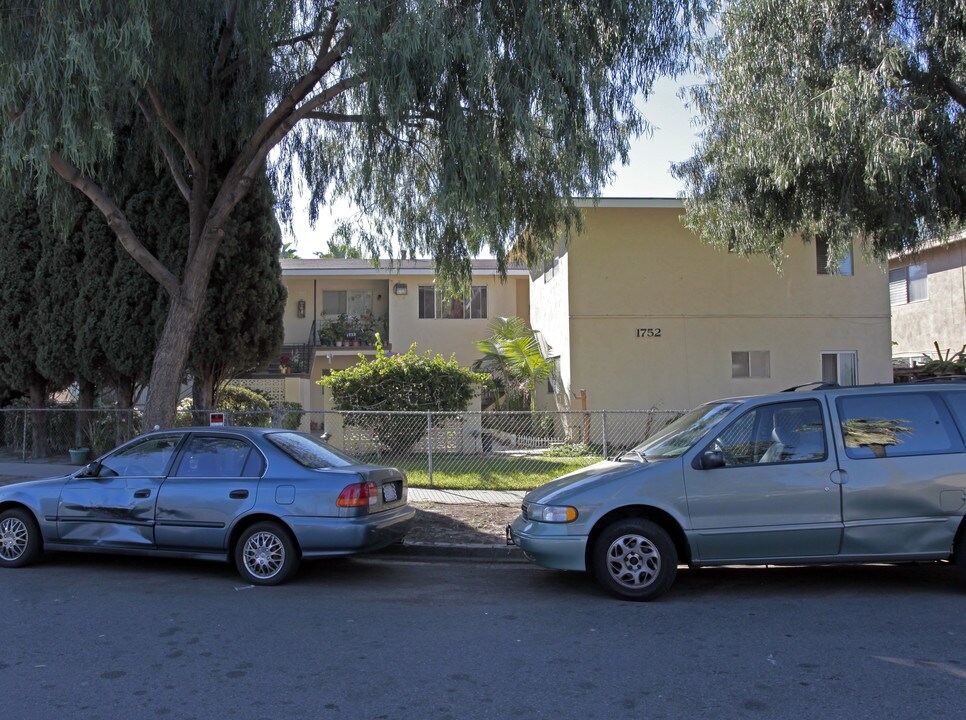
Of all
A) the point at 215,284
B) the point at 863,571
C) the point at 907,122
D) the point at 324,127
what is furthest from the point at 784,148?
the point at 215,284

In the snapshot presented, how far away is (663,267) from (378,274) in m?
9.65

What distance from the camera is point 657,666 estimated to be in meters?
4.72

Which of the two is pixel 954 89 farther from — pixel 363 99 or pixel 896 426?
pixel 363 99

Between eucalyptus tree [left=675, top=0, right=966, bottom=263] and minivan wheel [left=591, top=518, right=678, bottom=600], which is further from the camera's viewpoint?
eucalyptus tree [left=675, top=0, right=966, bottom=263]

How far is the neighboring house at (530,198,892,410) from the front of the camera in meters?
18.1

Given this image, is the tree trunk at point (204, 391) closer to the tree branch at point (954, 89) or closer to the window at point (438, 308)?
the window at point (438, 308)

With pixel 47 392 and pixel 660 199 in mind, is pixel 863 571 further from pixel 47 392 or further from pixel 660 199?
pixel 47 392

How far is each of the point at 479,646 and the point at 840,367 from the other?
16119 mm

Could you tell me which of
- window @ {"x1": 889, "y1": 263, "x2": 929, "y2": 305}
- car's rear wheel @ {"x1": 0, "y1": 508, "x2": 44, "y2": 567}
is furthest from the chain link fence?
window @ {"x1": 889, "y1": 263, "x2": 929, "y2": 305}

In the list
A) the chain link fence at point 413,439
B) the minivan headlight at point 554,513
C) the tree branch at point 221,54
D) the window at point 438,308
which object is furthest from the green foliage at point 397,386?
the minivan headlight at point 554,513

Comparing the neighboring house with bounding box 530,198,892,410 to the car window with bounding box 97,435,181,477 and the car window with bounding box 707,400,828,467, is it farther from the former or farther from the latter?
the car window with bounding box 97,435,181,477

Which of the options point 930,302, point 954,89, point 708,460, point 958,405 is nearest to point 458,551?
point 708,460

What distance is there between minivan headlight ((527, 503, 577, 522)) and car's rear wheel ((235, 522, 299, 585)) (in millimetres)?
2208

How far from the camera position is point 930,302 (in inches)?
926
